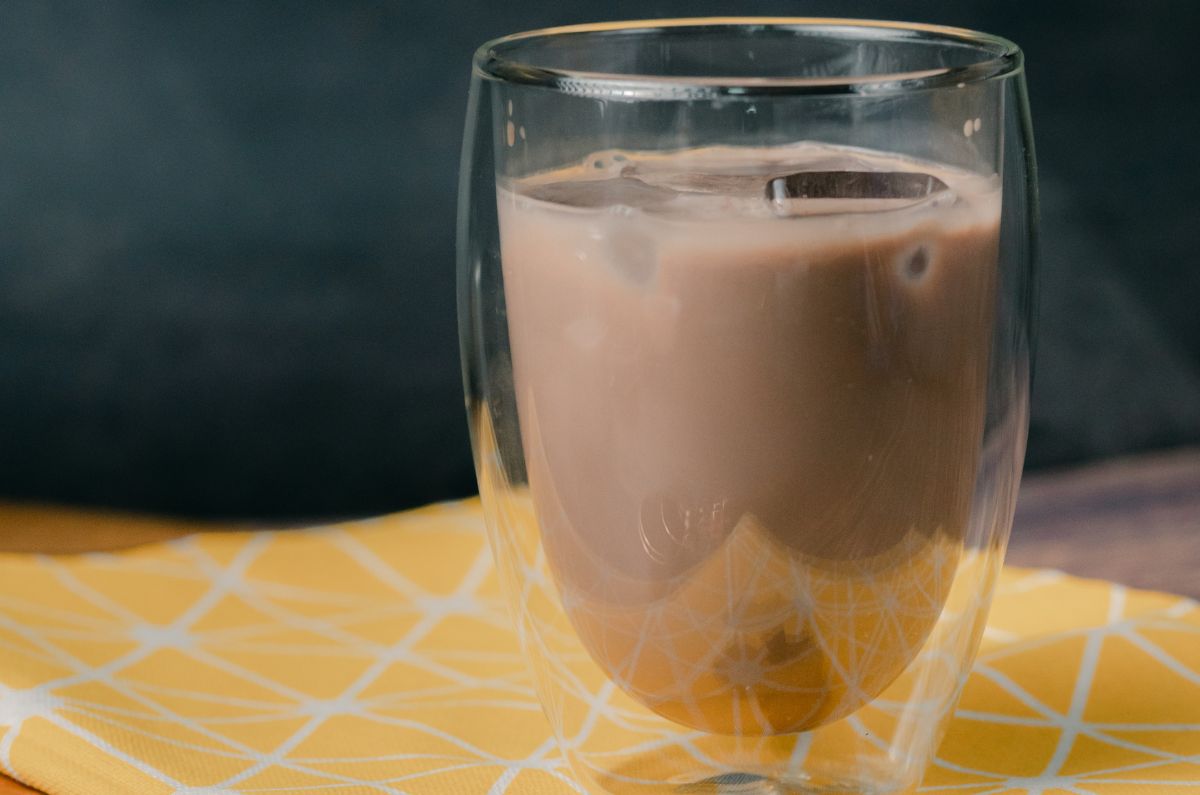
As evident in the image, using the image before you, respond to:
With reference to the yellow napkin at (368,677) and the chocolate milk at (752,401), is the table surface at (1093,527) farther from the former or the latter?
the chocolate milk at (752,401)

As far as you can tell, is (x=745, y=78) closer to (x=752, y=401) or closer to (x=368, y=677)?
(x=752, y=401)

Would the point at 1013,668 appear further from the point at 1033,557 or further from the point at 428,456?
the point at 428,456

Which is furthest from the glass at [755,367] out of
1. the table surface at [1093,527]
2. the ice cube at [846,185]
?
the table surface at [1093,527]

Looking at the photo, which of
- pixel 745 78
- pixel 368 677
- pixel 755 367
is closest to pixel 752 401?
pixel 755 367

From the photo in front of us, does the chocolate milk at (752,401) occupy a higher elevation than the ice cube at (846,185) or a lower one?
lower

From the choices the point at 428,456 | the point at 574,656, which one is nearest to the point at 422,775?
the point at 574,656

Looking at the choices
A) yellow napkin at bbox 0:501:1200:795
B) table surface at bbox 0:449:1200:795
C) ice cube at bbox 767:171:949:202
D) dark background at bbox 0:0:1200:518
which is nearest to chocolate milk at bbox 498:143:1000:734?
ice cube at bbox 767:171:949:202
